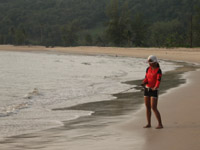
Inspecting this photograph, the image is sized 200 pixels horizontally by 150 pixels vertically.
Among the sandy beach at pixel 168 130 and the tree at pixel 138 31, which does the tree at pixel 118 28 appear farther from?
the sandy beach at pixel 168 130

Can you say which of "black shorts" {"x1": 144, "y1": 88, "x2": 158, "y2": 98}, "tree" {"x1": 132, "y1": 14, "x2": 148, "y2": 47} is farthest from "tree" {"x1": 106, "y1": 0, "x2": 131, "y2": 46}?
"black shorts" {"x1": 144, "y1": 88, "x2": 158, "y2": 98}

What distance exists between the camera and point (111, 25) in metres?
96.4

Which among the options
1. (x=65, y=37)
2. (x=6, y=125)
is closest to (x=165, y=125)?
(x=6, y=125)

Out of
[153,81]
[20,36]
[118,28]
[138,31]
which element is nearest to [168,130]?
[153,81]

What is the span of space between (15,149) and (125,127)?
8.33 feet

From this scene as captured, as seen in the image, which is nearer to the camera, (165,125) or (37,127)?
(165,125)

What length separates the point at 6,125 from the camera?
9281 millimetres

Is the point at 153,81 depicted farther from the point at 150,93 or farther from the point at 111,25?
the point at 111,25

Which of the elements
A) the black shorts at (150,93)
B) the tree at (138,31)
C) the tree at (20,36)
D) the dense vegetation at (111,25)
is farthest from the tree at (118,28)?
the black shorts at (150,93)

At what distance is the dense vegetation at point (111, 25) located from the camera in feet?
312

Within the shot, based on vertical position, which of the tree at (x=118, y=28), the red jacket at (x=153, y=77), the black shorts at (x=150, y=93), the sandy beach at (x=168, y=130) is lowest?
the sandy beach at (x=168, y=130)

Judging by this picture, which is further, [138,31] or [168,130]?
[138,31]

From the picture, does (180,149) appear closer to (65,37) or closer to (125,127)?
(125,127)

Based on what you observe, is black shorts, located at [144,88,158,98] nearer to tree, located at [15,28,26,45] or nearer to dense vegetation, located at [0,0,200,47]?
dense vegetation, located at [0,0,200,47]
